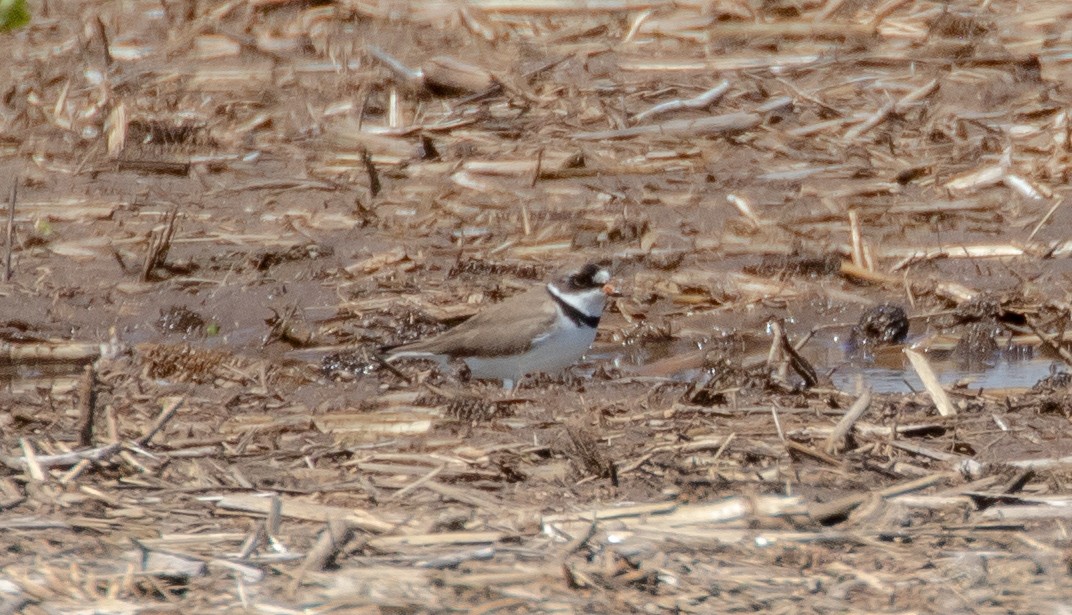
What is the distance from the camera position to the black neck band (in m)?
8.66

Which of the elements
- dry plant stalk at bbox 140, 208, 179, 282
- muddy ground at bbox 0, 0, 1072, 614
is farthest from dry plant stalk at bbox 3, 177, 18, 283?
dry plant stalk at bbox 140, 208, 179, 282

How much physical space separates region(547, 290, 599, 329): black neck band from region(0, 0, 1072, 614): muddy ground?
266 mm

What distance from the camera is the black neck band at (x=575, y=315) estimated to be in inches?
341

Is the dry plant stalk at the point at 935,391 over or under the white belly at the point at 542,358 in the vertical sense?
over

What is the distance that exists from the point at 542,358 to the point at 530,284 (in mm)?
1327

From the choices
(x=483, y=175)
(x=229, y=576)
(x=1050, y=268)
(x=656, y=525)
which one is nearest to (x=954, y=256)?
(x=1050, y=268)

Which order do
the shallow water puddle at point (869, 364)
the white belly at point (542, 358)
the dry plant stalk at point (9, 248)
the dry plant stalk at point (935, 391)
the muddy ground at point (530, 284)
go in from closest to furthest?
1. the muddy ground at point (530, 284)
2. the dry plant stalk at point (935, 391)
3. the shallow water puddle at point (869, 364)
4. the white belly at point (542, 358)
5. the dry plant stalk at point (9, 248)

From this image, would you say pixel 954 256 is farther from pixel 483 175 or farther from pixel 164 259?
pixel 164 259

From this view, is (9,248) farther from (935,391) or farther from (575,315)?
(935,391)

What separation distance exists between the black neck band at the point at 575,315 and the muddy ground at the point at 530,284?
0.87 feet

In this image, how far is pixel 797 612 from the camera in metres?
4.42

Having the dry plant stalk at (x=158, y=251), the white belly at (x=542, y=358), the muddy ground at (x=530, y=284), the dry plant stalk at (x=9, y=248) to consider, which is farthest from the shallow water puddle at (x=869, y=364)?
the dry plant stalk at (x=9, y=248)

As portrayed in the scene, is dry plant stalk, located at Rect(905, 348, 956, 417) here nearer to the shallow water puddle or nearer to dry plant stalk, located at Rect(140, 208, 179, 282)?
the shallow water puddle

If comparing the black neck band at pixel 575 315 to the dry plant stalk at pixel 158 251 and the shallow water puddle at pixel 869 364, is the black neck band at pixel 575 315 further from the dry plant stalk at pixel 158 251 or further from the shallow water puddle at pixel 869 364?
the dry plant stalk at pixel 158 251
